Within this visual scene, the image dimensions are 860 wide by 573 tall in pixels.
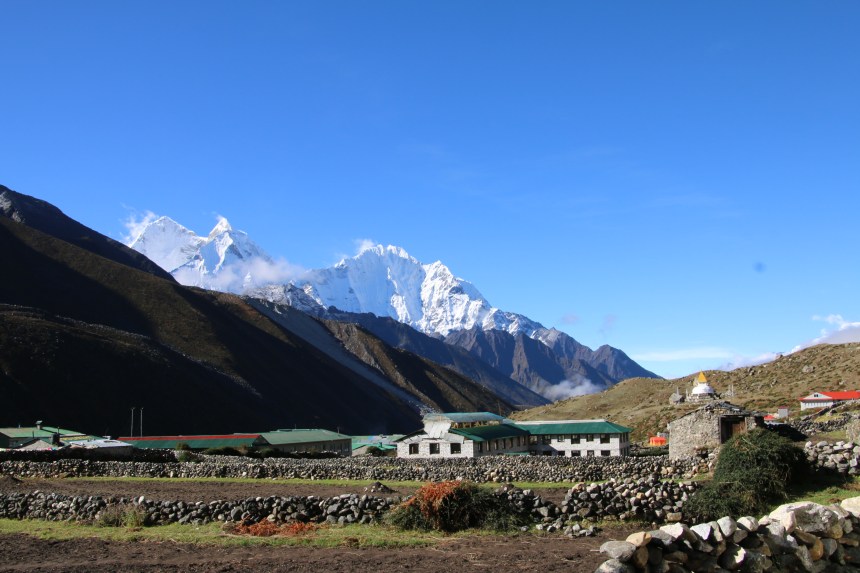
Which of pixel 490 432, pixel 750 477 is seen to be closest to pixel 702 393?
pixel 490 432

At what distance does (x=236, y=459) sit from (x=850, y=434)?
131 feet

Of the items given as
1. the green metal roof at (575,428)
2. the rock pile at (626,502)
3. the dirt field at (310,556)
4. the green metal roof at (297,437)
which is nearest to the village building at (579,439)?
the green metal roof at (575,428)

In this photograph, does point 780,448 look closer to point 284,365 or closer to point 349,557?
point 349,557

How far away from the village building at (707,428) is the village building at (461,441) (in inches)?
756

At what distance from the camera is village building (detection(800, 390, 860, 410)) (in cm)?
7219

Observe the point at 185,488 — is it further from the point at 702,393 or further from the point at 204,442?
the point at 702,393

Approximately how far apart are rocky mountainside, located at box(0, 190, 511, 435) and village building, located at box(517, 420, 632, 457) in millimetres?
77182

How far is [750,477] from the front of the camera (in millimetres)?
22234

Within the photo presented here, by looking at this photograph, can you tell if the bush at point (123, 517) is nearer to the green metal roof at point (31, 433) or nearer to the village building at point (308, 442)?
the village building at point (308, 442)

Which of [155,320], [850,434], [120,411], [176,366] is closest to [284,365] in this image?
[155,320]

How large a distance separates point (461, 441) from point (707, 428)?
23664 mm

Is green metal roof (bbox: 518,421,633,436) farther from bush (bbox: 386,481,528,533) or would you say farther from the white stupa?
bush (bbox: 386,481,528,533)

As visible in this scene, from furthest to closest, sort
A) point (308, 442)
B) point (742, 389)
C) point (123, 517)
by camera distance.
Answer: point (742, 389)
point (308, 442)
point (123, 517)

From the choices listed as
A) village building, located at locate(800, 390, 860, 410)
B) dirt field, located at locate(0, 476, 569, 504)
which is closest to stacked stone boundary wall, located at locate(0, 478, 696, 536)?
dirt field, located at locate(0, 476, 569, 504)
